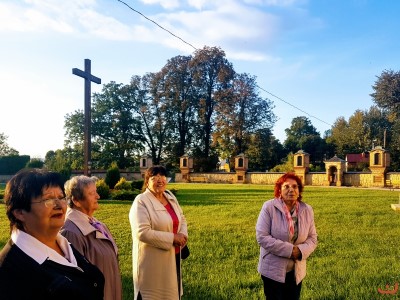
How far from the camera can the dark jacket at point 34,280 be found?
5.17 ft

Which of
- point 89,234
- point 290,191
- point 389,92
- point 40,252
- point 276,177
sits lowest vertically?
point 276,177

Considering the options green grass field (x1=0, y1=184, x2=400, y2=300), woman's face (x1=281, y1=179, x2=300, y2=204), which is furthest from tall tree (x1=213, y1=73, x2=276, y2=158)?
woman's face (x1=281, y1=179, x2=300, y2=204)

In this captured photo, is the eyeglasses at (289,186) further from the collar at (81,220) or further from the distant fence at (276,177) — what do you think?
the distant fence at (276,177)

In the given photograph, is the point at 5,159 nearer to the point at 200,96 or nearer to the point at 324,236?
the point at 200,96

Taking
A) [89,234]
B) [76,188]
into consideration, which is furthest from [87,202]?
[89,234]

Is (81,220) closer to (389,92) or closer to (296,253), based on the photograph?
(296,253)

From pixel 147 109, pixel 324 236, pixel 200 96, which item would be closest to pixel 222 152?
pixel 200 96

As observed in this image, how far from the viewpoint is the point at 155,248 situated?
3.72 metres

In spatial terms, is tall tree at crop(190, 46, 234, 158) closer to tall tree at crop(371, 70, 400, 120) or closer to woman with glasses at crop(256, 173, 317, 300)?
tall tree at crop(371, 70, 400, 120)

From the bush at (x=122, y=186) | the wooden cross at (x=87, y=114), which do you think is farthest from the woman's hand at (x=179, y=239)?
the bush at (x=122, y=186)

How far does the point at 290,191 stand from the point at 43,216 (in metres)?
2.60

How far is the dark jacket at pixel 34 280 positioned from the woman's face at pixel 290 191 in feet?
8.26

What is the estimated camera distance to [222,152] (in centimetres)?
4353

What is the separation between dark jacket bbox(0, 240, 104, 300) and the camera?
158 centimetres
